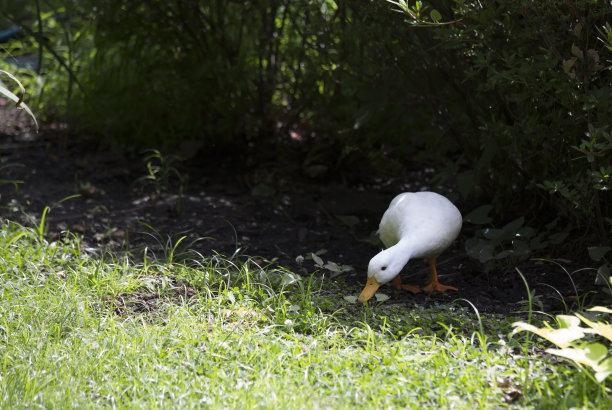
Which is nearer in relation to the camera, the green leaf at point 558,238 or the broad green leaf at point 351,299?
the broad green leaf at point 351,299

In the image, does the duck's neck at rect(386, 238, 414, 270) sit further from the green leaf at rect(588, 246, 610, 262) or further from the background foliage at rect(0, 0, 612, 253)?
the green leaf at rect(588, 246, 610, 262)

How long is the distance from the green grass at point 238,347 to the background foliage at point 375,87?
2.99 feet

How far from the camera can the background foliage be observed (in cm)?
293

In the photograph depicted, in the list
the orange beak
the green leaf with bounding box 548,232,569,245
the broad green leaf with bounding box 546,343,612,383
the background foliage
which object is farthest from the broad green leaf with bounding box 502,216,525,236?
the broad green leaf with bounding box 546,343,612,383

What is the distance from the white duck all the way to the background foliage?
44 centimetres

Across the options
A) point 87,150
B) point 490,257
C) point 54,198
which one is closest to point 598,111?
point 490,257

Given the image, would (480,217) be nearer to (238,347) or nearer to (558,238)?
(558,238)

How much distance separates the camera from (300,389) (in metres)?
2.24

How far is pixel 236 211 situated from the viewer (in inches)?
167

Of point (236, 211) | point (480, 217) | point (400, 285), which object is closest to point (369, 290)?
point (400, 285)

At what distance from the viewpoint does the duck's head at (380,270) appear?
114 inches

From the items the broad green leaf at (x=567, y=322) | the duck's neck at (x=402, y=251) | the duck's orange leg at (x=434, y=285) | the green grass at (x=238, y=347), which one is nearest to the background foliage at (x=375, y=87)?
the duck's orange leg at (x=434, y=285)

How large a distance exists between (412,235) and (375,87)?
45.0 inches

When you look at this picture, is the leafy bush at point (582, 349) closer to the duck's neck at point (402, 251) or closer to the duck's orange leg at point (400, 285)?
the duck's neck at point (402, 251)
